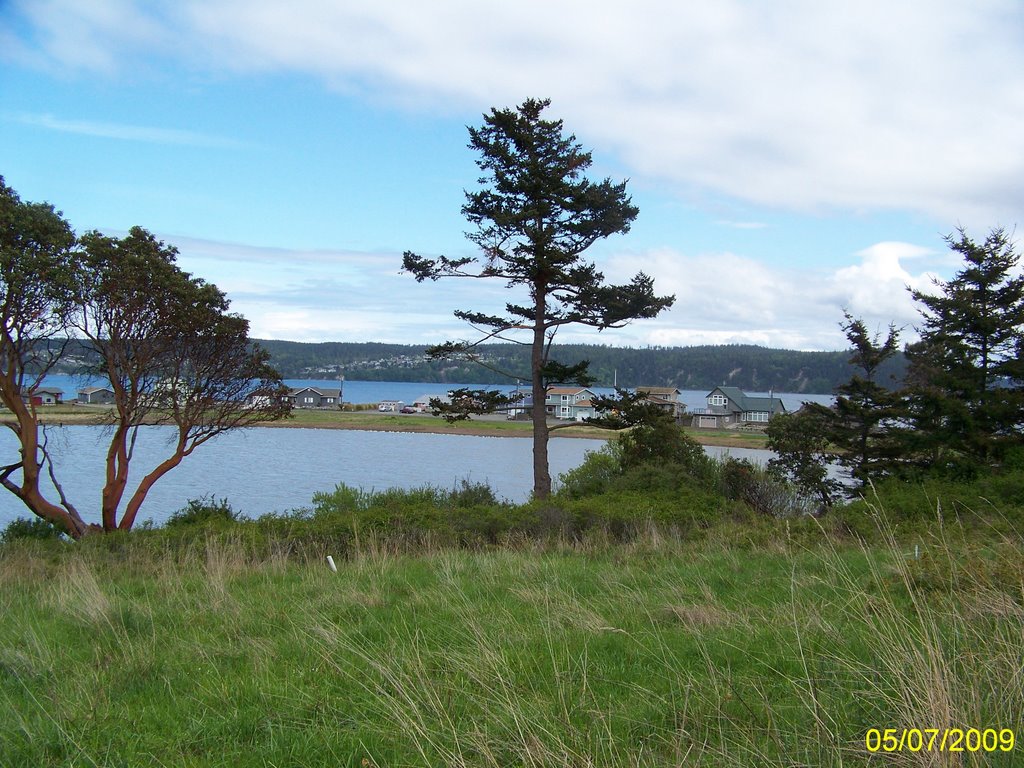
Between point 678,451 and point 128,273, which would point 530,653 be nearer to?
point 128,273

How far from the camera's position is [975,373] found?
25484 mm

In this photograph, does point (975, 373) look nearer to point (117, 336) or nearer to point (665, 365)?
point (117, 336)

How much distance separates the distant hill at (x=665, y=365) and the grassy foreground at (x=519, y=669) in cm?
10692

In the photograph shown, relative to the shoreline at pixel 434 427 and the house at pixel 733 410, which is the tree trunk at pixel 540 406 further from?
the house at pixel 733 410

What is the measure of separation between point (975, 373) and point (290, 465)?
36927 millimetres

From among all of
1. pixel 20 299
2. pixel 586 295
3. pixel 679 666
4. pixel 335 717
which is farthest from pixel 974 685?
pixel 586 295

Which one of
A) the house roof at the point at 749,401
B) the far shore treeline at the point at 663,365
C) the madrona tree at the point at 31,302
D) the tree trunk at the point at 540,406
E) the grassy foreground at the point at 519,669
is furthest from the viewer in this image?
the far shore treeline at the point at 663,365

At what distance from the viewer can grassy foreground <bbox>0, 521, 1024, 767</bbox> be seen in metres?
3.22

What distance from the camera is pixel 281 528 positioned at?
13555mm

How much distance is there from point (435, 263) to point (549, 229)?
3.95 metres

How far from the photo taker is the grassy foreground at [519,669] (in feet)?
10.6


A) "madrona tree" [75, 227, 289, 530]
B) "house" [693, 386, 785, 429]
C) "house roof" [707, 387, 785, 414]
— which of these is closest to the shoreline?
"house" [693, 386, 785, 429]

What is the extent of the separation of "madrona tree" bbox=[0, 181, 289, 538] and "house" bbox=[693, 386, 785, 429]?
71561mm
